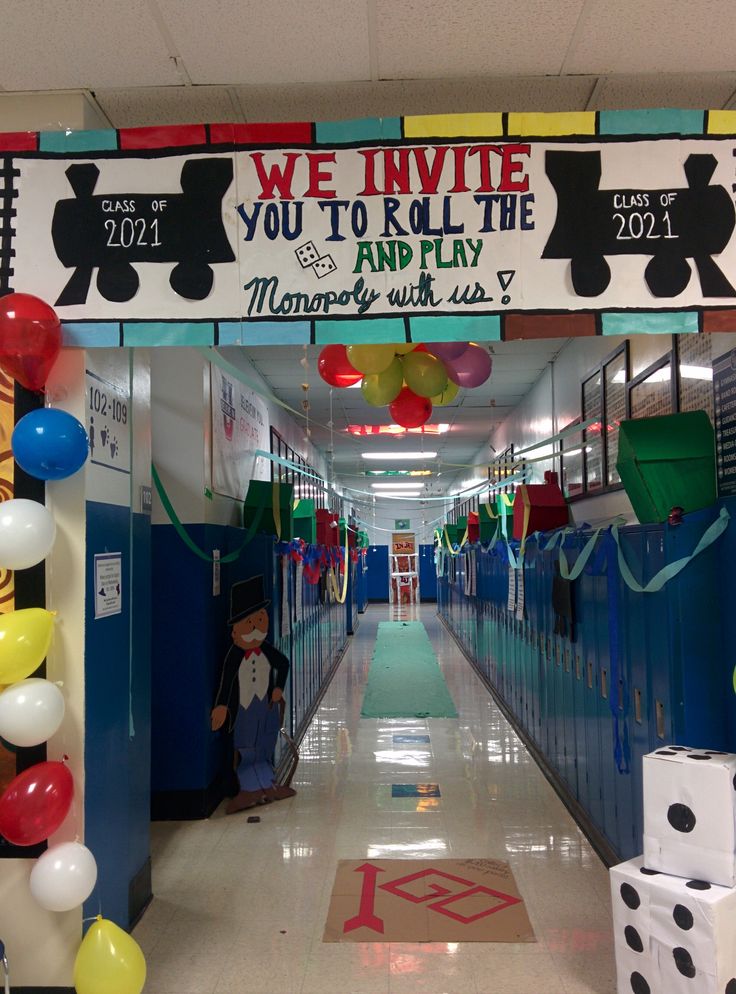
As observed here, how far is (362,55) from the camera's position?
8.11 ft

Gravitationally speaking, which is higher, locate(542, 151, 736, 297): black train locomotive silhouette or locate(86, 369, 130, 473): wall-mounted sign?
locate(542, 151, 736, 297): black train locomotive silhouette

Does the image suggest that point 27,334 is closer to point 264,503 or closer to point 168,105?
point 168,105

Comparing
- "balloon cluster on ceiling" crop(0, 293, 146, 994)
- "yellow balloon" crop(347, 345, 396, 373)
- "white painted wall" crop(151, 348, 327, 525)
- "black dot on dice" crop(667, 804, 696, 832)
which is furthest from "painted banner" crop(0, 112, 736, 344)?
"white painted wall" crop(151, 348, 327, 525)

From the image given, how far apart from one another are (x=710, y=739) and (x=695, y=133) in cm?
208

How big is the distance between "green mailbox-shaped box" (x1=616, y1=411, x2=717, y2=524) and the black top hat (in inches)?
103

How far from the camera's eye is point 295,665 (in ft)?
21.5

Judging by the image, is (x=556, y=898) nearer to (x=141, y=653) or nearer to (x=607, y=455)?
(x=141, y=653)

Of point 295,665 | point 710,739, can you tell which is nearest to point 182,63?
point 710,739

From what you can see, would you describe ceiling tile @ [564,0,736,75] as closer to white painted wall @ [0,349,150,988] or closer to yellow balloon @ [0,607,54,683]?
white painted wall @ [0,349,150,988]

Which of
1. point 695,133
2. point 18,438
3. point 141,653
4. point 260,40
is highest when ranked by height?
point 260,40

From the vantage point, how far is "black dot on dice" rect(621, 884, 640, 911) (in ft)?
8.05

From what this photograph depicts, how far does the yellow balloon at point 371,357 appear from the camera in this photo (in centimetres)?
345

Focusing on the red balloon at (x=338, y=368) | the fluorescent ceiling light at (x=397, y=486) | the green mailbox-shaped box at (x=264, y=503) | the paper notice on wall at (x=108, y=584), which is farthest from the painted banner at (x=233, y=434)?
the fluorescent ceiling light at (x=397, y=486)

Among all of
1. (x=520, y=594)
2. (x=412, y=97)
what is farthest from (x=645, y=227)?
(x=520, y=594)
